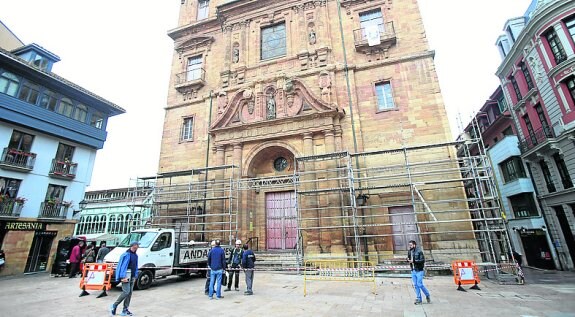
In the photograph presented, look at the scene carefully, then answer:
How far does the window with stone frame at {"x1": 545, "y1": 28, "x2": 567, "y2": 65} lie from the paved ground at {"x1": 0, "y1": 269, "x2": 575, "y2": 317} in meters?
13.0

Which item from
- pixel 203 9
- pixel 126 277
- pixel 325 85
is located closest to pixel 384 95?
pixel 325 85

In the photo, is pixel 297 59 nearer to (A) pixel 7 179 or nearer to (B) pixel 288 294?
(B) pixel 288 294

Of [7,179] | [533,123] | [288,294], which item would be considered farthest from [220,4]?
[533,123]

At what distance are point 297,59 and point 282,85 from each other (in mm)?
1985

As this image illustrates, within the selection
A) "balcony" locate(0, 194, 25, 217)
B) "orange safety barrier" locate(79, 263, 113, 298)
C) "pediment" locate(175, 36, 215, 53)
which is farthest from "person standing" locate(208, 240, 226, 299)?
"pediment" locate(175, 36, 215, 53)

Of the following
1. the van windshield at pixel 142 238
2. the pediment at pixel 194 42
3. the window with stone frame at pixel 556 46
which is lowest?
the van windshield at pixel 142 238

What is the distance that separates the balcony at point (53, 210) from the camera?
15906mm

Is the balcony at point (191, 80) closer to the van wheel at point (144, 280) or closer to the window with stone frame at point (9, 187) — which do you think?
the window with stone frame at point (9, 187)

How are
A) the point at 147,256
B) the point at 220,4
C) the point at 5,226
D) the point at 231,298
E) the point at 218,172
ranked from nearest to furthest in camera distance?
the point at 231,298 < the point at 147,256 < the point at 5,226 < the point at 218,172 < the point at 220,4

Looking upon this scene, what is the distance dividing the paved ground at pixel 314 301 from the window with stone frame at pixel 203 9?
18625 mm

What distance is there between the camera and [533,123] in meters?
17.8

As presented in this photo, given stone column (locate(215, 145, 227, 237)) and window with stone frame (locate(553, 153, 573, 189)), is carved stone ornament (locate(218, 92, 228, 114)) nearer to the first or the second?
stone column (locate(215, 145, 227, 237))

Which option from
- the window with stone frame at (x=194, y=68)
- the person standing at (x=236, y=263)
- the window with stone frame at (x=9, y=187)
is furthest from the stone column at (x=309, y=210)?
the window with stone frame at (x=9, y=187)

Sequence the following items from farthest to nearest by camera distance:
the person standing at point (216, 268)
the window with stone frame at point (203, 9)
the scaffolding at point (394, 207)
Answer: the window with stone frame at point (203, 9) → the scaffolding at point (394, 207) → the person standing at point (216, 268)
